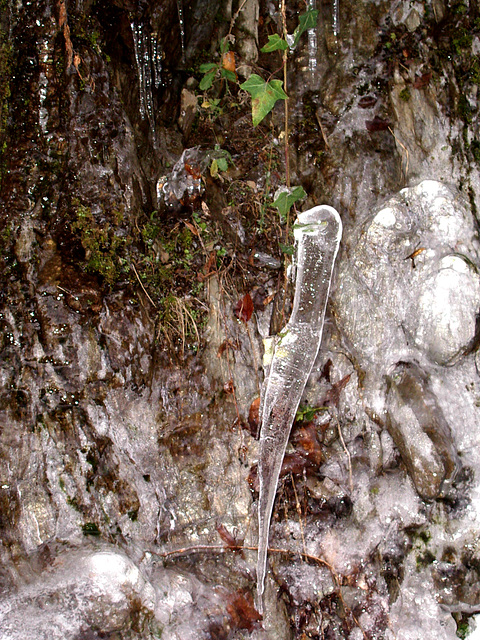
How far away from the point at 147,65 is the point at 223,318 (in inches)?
73.1

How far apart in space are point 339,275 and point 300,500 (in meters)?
1.60

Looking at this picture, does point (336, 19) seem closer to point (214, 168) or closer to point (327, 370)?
point (214, 168)

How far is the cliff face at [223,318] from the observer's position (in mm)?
2770

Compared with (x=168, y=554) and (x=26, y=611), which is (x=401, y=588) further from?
(x=26, y=611)

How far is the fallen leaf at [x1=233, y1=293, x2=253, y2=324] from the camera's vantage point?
3420 mm

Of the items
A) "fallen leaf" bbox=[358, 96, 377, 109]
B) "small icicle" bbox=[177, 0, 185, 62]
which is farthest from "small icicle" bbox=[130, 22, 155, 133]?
"fallen leaf" bbox=[358, 96, 377, 109]

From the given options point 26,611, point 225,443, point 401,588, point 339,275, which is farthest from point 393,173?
point 26,611

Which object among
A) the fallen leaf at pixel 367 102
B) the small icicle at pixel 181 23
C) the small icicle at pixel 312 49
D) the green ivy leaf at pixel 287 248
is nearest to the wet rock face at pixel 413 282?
the green ivy leaf at pixel 287 248

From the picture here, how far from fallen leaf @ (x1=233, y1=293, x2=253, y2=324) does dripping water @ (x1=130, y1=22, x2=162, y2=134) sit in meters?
1.43

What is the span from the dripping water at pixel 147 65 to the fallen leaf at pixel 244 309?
56.3 inches

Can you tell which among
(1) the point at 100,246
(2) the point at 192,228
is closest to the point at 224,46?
(2) the point at 192,228

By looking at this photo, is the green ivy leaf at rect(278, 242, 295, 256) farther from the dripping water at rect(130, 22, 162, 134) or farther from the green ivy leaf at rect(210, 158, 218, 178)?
the dripping water at rect(130, 22, 162, 134)

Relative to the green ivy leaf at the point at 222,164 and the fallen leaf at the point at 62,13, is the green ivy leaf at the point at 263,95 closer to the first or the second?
the green ivy leaf at the point at 222,164

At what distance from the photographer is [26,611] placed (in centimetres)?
238
